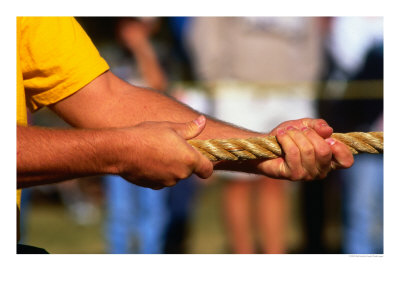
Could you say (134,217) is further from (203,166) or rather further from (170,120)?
(203,166)

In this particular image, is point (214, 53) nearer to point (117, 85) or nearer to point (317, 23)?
point (317, 23)

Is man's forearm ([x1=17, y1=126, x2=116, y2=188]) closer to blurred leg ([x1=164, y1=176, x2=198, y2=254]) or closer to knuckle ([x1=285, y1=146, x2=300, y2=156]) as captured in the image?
knuckle ([x1=285, y1=146, x2=300, y2=156])

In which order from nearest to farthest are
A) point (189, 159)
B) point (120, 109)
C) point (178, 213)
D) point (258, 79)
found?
point (189, 159), point (120, 109), point (258, 79), point (178, 213)

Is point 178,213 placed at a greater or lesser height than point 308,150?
lesser

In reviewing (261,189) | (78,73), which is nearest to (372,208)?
(261,189)

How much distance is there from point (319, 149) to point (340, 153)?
7 cm

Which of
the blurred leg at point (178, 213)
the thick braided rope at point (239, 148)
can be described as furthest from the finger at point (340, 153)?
the blurred leg at point (178, 213)

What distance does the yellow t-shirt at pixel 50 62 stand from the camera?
1.67 meters

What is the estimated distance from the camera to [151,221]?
3205 mm

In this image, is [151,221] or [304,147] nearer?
[304,147]

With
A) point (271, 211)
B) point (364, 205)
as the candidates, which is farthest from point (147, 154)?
point (364, 205)

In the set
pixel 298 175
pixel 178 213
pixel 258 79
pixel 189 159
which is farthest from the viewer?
pixel 178 213

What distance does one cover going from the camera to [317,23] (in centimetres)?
308
